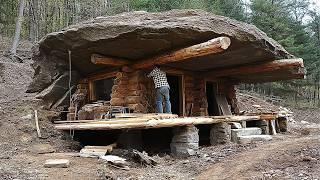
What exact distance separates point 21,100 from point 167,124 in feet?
23.0

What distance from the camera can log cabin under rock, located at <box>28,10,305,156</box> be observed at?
8.29 m

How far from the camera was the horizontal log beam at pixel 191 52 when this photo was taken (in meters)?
7.80

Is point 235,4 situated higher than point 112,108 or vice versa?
point 235,4

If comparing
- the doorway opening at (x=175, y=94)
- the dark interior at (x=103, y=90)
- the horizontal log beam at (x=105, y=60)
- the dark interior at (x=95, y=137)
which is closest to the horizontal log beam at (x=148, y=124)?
the dark interior at (x=95, y=137)

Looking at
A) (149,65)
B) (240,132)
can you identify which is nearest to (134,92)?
(149,65)

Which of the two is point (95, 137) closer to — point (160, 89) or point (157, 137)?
point (157, 137)

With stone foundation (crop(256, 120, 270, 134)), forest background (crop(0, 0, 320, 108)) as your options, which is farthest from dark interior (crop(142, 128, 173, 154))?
forest background (crop(0, 0, 320, 108))

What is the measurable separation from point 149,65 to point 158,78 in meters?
0.52

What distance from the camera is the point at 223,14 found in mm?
28844

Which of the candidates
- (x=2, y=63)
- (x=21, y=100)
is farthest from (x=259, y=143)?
(x=2, y=63)

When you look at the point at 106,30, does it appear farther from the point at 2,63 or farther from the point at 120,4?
the point at 120,4

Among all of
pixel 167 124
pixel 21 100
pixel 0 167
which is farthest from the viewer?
pixel 21 100

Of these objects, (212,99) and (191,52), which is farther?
(212,99)

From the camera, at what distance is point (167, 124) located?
7.62 m
